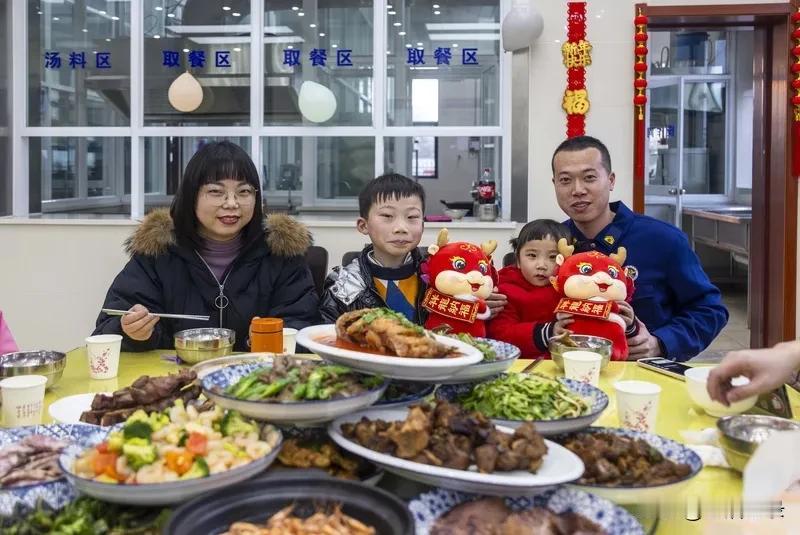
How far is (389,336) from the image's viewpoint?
1216 millimetres

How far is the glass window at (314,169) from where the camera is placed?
4824 millimetres

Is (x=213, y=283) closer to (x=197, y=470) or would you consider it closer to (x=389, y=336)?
(x=389, y=336)

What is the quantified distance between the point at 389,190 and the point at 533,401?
1290 millimetres

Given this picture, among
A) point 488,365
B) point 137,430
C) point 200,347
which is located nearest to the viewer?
point 137,430

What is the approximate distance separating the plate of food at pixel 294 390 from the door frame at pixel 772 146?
3.39 metres

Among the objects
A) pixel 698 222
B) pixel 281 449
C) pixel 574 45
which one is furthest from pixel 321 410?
pixel 698 222

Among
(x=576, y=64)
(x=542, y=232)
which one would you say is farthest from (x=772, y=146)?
(x=542, y=232)

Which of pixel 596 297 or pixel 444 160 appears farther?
pixel 444 160

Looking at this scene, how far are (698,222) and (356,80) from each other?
497 centimetres

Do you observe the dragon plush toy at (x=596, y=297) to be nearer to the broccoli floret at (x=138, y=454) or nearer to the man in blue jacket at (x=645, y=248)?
the man in blue jacket at (x=645, y=248)

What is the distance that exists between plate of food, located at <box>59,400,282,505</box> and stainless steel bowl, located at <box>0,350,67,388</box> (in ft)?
2.38

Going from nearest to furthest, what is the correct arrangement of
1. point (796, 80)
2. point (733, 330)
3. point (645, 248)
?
point (645, 248), point (796, 80), point (733, 330)

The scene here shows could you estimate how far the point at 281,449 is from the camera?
42.8 inches

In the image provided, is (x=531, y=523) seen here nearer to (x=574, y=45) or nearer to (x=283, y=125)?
(x=574, y=45)
